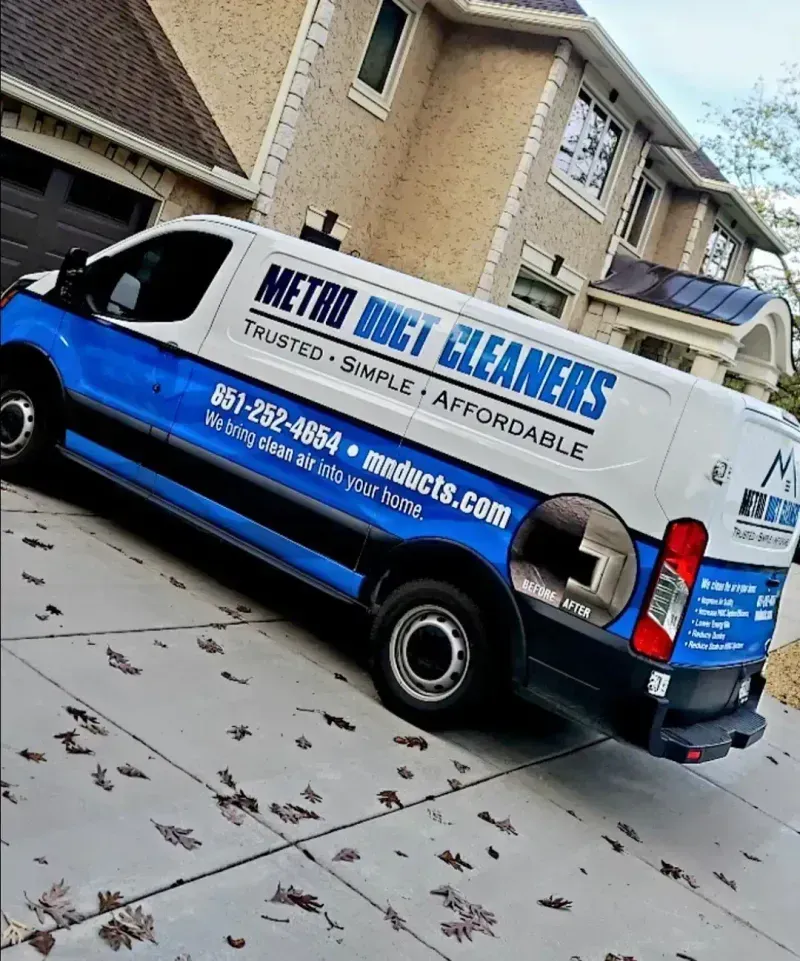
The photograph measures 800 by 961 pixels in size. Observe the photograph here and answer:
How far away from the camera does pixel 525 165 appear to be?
49.3 feet

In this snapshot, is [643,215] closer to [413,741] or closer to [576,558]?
[576,558]

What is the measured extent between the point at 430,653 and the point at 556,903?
158cm

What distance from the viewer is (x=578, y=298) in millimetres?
18188

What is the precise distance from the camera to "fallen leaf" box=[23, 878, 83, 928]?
189 cm

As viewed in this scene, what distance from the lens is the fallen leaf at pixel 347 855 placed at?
3609mm

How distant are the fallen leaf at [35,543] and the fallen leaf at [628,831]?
4078 mm

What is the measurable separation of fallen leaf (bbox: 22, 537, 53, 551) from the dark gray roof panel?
16680mm

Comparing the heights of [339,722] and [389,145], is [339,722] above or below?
below

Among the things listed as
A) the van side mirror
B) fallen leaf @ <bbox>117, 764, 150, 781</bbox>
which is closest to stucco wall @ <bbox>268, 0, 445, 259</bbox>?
the van side mirror

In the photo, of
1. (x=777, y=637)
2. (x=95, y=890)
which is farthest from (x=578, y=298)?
(x=95, y=890)

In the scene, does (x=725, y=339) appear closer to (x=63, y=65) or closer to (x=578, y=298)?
(x=578, y=298)

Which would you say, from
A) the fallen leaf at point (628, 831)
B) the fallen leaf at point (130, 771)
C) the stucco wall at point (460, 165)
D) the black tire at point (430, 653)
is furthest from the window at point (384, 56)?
the fallen leaf at point (130, 771)

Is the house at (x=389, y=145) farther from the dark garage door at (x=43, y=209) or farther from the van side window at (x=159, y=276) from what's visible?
the van side window at (x=159, y=276)

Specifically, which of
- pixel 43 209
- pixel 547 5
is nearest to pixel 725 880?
pixel 43 209
